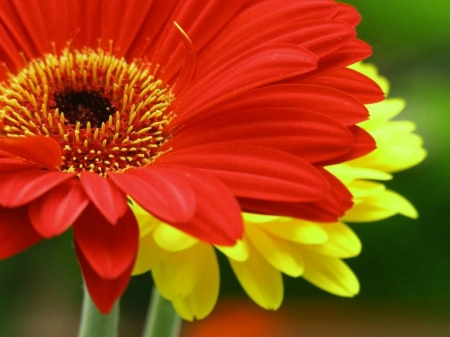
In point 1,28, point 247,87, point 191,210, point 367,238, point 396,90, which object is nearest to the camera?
point 191,210

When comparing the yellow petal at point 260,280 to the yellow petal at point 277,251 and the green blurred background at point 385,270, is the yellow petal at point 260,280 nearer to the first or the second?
the yellow petal at point 277,251

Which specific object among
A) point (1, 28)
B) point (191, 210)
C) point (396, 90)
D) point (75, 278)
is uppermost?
point (396, 90)

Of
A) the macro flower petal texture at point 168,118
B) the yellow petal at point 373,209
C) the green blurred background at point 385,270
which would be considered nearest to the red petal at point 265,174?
the macro flower petal texture at point 168,118

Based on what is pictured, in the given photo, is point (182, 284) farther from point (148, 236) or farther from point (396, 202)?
point (396, 202)

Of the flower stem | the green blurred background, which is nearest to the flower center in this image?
the flower stem

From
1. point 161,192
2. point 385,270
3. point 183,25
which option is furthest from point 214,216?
point 385,270

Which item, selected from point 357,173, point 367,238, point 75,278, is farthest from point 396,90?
point 357,173
